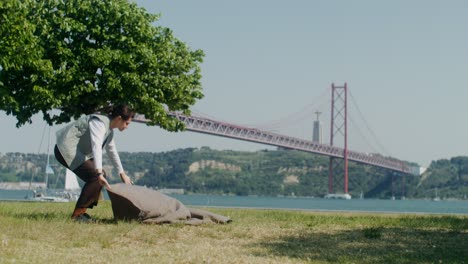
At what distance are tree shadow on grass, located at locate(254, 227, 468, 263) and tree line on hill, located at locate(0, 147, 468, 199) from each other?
89378mm

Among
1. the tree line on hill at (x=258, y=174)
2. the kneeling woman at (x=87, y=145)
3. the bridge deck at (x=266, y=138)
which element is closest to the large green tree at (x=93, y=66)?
the kneeling woman at (x=87, y=145)

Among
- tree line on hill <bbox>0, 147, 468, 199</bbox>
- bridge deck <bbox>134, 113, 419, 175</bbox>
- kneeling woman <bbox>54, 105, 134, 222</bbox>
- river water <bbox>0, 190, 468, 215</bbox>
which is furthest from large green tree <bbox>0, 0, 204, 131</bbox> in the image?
tree line on hill <bbox>0, 147, 468, 199</bbox>

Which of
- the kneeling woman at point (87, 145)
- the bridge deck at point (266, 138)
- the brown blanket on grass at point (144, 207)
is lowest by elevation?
the brown blanket on grass at point (144, 207)

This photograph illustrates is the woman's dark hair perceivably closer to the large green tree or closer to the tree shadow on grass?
the tree shadow on grass

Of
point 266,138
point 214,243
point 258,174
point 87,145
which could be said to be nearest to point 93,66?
point 87,145

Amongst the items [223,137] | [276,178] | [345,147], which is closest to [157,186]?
[276,178]

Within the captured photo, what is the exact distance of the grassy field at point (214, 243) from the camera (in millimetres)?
7285

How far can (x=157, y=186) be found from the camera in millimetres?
117688

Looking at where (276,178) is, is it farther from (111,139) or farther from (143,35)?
(111,139)

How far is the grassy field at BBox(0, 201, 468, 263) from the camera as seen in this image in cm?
729

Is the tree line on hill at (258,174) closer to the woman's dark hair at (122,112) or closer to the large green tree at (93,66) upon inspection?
the large green tree at (93,66)

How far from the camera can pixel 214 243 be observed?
8562mm

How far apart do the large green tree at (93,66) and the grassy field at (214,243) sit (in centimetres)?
1106

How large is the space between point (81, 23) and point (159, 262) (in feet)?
54.1
